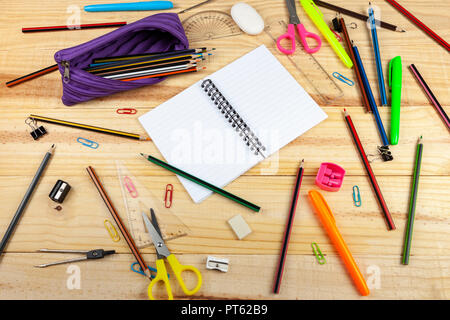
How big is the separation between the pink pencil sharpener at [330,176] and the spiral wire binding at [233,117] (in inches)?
8.2

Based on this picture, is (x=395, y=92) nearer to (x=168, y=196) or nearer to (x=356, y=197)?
(x=356, y=197)

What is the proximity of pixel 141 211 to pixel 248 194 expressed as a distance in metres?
0.37

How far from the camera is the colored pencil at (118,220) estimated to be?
3.43 ft

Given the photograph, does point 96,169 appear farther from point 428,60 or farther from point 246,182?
point 428,60

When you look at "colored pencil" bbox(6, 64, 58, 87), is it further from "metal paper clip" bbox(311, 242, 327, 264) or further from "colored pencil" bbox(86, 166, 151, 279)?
"metal paper clip" bbox(311, 242, 327, 264)

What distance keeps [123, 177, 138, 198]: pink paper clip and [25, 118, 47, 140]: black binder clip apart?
37cm

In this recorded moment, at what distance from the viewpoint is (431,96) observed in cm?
124

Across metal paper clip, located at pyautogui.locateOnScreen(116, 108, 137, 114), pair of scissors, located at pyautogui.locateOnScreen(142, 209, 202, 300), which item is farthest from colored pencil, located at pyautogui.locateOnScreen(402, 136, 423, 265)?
metal paper clip, located at pyautogui.locateOnScreen(116, 108, 137, 114)

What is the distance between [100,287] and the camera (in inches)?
40.9

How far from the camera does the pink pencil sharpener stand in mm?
1106

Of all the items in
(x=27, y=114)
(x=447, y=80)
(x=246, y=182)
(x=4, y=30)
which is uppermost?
(x=4, y=30)

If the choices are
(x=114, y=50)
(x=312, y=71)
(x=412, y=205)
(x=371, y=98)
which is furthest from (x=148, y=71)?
(x=412, y=205)
